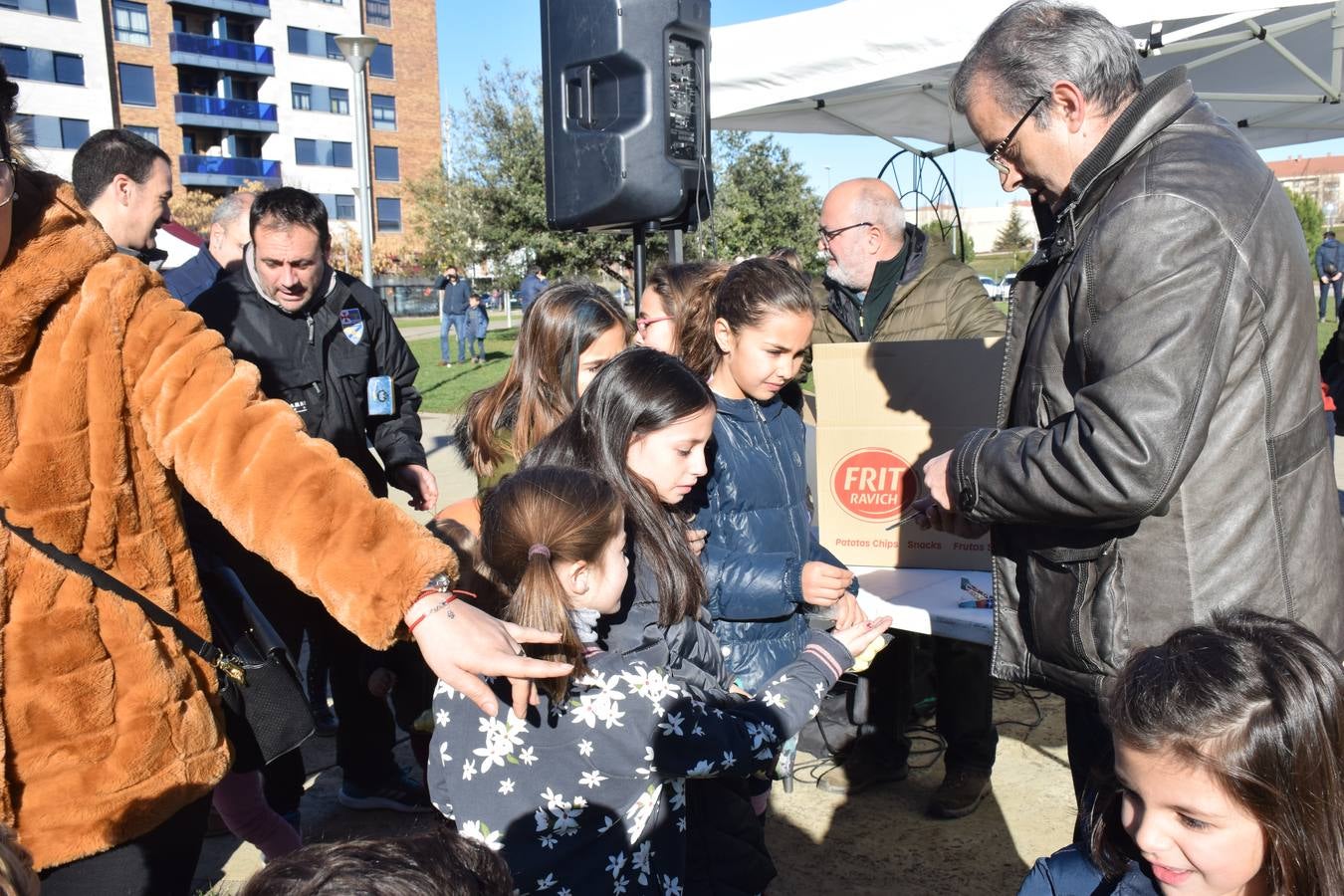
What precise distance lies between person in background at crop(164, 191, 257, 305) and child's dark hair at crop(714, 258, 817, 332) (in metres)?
2.22

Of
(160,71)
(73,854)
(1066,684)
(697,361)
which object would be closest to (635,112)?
(697,361)

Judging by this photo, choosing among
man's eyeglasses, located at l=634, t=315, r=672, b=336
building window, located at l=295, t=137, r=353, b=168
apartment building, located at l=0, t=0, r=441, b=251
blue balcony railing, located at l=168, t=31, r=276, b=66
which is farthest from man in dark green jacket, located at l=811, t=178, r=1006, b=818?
building window, located at l=295, t=137, r=353, b=168

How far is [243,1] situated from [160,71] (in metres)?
5.04

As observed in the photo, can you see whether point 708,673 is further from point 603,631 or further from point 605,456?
point 605,456

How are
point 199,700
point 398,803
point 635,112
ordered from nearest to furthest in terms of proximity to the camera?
1. point 199,700
2. point 398,803
3. point 635,112

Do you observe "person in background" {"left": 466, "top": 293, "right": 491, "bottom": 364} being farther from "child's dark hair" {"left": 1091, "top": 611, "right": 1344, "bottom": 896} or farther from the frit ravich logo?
"child's dark hair" {"left": 1091, "top": 611, "right": 1344, "bottom": 896}

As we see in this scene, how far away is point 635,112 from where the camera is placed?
371 cm

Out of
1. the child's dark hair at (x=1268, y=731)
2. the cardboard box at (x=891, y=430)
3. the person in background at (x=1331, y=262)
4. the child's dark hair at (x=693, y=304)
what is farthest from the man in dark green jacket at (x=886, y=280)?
the person in background at (x=1331, y=262)

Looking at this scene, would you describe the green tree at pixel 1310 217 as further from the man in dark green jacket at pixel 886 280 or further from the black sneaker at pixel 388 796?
the black sneaker at pixel 388 796

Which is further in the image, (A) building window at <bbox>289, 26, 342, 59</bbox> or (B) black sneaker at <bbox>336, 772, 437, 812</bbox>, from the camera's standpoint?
(A) building window at <bbox>289, 26, 342, 59</bbox>

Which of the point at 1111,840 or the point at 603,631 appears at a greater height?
the point at 603,631

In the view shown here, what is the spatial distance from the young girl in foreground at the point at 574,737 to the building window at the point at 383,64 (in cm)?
5564

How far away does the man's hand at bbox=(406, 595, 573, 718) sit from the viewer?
4.74 ft

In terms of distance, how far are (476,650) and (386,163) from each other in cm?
5633
